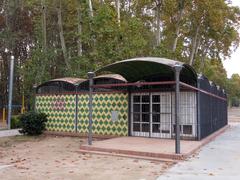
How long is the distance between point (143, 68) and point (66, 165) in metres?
5.73

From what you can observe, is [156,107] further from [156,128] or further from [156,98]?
[156,128]

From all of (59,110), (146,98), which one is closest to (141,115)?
(146,98)

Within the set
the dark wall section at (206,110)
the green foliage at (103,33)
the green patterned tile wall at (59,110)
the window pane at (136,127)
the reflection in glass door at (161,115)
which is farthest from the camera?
the green foliage at (103,33)

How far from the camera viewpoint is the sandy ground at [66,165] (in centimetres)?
830

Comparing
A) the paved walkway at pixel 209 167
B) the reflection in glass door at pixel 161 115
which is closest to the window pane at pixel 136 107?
the reflection in glass door at pixel 161 115

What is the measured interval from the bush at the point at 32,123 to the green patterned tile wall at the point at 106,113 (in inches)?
82.6

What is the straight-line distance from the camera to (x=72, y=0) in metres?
26.2

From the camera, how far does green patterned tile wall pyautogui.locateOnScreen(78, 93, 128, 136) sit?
16.2m

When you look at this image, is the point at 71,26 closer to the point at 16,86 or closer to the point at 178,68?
the point at 16,86

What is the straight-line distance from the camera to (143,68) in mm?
13922

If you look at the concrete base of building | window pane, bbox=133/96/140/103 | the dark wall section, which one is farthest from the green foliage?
the concrete base of building

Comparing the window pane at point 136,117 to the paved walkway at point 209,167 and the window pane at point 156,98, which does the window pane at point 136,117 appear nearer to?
the window pane at point 156,98

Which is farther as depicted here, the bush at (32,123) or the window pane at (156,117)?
the bush at (32,123)

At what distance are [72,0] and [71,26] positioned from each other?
3.11 m
